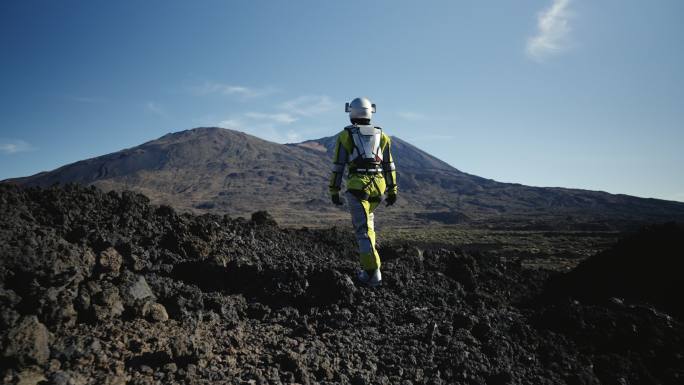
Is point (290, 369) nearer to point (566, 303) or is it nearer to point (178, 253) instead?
point (178, 253)

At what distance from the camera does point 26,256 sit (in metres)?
4.16

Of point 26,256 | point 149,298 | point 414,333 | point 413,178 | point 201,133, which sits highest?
point 201,133

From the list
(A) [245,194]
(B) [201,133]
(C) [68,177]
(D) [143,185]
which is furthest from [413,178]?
(C) [68,177]

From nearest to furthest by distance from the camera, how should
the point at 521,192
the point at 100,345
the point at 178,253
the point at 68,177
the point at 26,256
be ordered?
the point at 100,345, the point at 26,256, the point at 178,253, the point at 521,192, the point at 68,177

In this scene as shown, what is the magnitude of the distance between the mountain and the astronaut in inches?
2758

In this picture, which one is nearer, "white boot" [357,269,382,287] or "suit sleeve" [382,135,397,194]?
"white boot" [357,269,382,287]

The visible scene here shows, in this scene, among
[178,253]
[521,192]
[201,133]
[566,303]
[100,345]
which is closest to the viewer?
[100,345]

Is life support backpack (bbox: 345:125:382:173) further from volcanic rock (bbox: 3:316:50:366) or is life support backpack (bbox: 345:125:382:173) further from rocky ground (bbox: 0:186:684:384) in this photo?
volcanic rock (bbox: 3:316:50:366)

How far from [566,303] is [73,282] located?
607cm

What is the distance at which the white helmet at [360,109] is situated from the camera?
236 inches

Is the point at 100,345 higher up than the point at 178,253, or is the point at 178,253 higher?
the point at 178,253

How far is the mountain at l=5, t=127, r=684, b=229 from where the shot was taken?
90.9 metres

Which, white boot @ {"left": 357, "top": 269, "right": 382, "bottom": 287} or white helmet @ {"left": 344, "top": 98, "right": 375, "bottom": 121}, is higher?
white helmet @ {"left": 344, "top": 98, "right": 375, "bottom": 121}

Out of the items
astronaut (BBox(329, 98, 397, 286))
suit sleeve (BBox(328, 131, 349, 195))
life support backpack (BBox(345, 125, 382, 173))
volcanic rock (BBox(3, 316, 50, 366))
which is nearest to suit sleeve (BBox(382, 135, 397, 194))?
astronaut (BBox(329, 98, 397, 286))
